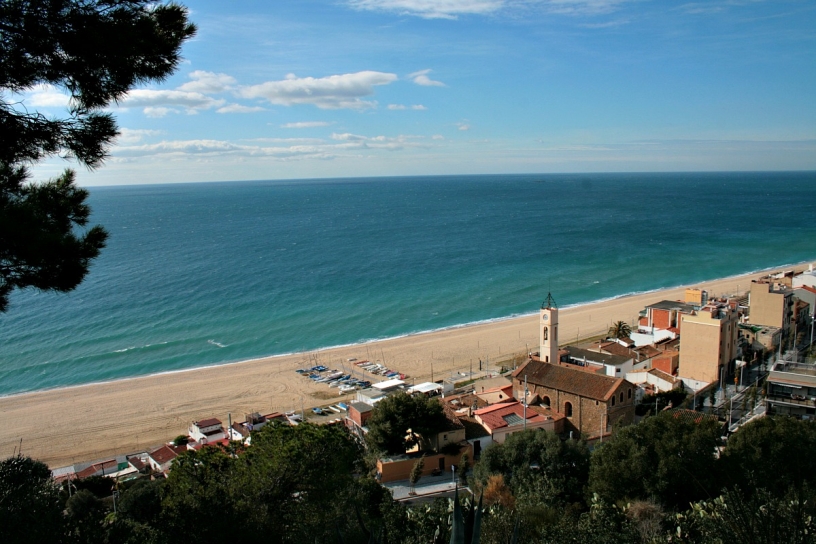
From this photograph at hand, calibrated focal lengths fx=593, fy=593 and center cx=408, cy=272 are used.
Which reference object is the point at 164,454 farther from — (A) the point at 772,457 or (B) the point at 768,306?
(B) the point at 768,306

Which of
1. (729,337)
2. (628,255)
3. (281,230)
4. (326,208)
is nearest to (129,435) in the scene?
(729,337)

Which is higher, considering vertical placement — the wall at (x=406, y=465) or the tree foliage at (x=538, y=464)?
the tree foliage at (x=538, y=464)

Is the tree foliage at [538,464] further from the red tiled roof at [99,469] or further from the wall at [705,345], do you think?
the red tiled roof at [99,469]

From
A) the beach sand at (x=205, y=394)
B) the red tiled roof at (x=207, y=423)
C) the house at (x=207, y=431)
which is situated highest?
the red tiled roof at (x=207, y=423)

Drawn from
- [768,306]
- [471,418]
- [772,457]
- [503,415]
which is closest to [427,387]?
[471,418]

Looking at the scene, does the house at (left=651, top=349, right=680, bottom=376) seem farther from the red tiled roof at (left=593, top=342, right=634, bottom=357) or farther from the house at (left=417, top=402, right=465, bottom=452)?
the house at (left=417, top=402, right=465, bottom=452)

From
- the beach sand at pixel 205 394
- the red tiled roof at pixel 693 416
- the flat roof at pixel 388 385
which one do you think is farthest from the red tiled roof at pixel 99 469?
the red tiled roof at pixel 693 416
